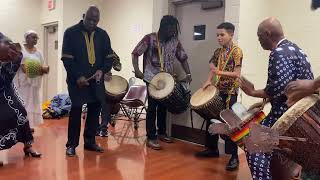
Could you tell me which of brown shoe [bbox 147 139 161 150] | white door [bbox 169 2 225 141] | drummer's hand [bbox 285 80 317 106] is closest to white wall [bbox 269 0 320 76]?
white door [bbox 169 2 225 141]

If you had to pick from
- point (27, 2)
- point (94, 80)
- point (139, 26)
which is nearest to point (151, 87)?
point (94, 80)

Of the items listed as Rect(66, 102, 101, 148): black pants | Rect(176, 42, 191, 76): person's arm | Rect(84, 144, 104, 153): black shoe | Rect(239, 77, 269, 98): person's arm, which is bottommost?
Rect(84, 144, 104, 153): black shoe

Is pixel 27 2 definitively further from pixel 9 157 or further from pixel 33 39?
pixel 9 157

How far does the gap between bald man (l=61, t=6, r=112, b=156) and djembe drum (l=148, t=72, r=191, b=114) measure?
605 mm

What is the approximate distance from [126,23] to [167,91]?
3.58 m

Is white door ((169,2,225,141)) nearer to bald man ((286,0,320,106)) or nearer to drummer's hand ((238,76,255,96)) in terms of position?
drummer's hand ((238,76,255,96))

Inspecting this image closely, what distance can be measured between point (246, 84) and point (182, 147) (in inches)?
83.1

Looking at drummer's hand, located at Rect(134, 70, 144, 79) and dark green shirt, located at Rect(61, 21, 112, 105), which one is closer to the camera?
dark green shirt, located at Rect(61, 21, 112, 105)

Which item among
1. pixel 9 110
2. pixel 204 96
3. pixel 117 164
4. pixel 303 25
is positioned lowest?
pixel 117 164

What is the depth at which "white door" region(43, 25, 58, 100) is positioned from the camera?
26.2 feet

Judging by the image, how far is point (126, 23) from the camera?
7.05 metres

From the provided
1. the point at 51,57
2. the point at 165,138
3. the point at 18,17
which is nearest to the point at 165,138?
the point at 165,138

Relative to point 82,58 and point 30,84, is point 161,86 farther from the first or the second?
point 30,84

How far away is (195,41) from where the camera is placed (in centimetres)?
449
